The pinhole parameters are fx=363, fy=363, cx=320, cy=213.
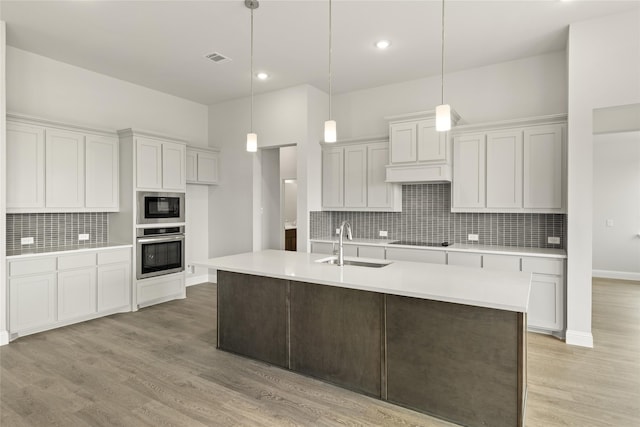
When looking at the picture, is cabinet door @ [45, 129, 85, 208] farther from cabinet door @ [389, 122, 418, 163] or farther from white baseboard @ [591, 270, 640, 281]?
white baseboard @ [591, 270, 640, 281]

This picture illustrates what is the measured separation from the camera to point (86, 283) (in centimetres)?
431

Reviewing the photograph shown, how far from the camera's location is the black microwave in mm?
4828

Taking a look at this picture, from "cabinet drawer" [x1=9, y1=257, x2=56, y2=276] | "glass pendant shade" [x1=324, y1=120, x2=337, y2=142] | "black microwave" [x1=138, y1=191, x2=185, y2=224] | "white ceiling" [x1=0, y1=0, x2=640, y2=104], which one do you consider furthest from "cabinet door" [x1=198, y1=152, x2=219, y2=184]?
"glass pendant shade" [x1=324, y1=120, x2=337, y2=142]

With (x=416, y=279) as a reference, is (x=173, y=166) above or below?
above

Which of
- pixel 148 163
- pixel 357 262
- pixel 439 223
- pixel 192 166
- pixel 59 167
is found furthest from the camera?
pixel 192 166

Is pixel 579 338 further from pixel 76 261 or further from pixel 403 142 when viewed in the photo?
pixel 76 261

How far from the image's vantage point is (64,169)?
431cm

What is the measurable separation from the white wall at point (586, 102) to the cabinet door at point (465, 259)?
2.84 ft

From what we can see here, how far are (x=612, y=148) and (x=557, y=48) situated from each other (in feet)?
12.1

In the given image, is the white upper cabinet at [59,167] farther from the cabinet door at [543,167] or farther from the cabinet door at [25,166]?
the cabinet door at [543,167]

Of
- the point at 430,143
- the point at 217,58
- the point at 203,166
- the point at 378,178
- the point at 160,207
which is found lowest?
the point at 160,207

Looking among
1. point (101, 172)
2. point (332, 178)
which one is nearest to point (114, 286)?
point (101, 172)

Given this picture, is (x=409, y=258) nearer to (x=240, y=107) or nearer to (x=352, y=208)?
(x=352, y=208)

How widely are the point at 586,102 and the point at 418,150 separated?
175cm
